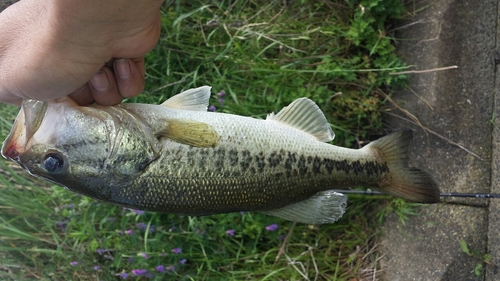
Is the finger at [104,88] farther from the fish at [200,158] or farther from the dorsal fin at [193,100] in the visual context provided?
the dorsal fin at [193,100]

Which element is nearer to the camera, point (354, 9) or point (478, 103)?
point (478, 103)

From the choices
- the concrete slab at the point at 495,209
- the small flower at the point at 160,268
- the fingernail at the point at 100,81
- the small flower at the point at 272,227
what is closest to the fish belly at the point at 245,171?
the fingernail at the point at 100,81

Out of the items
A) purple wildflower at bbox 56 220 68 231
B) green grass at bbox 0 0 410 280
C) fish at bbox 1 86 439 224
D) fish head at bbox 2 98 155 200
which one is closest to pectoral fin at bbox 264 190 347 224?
fish at bbox 1 86 439 224

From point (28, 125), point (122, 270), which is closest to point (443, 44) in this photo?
point (28, 125)

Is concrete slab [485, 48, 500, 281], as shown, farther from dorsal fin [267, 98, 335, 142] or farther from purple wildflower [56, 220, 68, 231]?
purple wildflower [56, 220, 68, 231]

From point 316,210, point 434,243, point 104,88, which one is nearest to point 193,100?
point 104,88

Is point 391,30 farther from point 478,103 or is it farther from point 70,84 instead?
point 70,84
